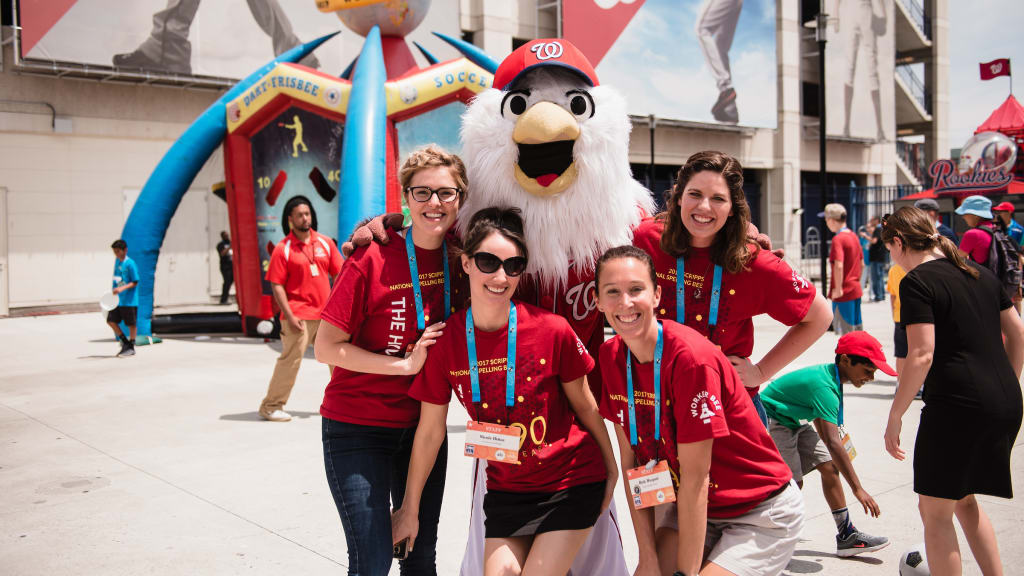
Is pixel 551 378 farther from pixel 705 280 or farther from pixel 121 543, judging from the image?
pixel 121 543

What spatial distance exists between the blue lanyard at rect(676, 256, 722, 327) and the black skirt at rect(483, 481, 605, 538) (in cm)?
63

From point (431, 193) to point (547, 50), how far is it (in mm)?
728

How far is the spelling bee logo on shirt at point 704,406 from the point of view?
2.29 meters

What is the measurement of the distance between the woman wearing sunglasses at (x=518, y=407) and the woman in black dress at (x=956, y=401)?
131 cm

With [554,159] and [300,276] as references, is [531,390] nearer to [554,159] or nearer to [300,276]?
[554,159]

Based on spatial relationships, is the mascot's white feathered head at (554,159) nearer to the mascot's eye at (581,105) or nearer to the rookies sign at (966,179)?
the mascot's eye at (581,105)

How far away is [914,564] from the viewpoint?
3.30 meters

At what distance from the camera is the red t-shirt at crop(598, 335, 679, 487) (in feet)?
7.83

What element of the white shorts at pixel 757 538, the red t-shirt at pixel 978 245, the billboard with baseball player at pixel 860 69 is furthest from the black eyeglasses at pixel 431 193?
the billboard with baseball player at pixel 860 69

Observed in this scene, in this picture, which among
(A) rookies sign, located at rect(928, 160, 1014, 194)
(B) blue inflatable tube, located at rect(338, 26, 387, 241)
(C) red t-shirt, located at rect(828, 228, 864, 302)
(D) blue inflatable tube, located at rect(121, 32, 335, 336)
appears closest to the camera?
(C) red t-shirt, located at rect(828, 228, 864, 302)

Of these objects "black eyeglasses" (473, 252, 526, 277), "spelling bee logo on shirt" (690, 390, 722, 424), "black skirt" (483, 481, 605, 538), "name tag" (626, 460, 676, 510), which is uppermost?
"black eyeglasses" (473, 252, 526, 277)

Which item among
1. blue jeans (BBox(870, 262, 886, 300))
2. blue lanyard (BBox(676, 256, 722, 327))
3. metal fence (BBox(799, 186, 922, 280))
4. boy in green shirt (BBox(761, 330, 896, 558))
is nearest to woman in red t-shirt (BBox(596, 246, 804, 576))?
blue lanyard (BBox(676, 256, 722, 327))

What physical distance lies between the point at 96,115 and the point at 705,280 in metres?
17.5

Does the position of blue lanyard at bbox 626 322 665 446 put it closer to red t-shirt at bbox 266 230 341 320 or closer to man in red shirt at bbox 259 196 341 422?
man in red shirt at bbox 259 196 341 422
